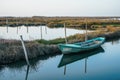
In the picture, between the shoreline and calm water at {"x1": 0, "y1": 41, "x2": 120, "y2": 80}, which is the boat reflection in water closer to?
calm water at {"x1": 0, "y1": 41, "x2": 120, "y2": 80}

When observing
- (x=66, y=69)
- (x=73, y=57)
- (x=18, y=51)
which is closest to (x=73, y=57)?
(x=73, y=57)

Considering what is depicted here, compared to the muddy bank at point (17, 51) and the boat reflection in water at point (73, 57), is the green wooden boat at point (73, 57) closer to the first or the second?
the boat reflection in water at point (73, 57)

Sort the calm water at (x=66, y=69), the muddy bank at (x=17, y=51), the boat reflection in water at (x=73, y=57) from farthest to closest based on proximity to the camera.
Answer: the boat reflection in water at (x=73, y=57), the muddy bank at (x=17, y=51), the calm water at (x=66, y=69)

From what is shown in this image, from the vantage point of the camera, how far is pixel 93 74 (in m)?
13.3

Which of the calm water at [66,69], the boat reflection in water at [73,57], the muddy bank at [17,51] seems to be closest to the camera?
the calm water at [66,69]

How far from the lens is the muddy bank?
49.6 ft

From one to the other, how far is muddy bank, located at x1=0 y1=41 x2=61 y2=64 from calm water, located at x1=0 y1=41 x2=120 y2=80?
1.48 feet

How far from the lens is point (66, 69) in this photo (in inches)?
Answer: 586

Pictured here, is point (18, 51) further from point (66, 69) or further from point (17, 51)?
point (66, 69)

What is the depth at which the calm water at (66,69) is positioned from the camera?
12.9m

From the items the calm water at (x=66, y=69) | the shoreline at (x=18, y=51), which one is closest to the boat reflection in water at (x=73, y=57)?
the calm water at (x=66, y=69)

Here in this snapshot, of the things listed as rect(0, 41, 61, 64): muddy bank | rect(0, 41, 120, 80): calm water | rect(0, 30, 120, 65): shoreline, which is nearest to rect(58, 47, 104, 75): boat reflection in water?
rect(0, 41, 120, 80): calm water

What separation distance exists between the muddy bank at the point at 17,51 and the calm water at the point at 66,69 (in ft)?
1.48

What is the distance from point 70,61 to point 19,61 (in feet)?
12.1
